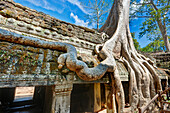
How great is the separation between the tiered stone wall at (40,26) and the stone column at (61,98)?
1.91 metres

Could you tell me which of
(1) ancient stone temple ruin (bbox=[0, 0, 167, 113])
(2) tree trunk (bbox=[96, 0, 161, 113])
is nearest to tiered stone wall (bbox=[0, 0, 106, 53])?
(1) ancient stone temple ruin (bbox=[0, 0, 167, 113])

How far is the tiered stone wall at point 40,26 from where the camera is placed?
2398 mm

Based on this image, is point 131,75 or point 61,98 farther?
point 131,75

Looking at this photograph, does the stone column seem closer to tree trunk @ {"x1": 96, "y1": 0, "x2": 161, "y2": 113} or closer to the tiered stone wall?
tree trunk @ {"x1": 96, "y1": 0, "x2": 161, "y2": 113}

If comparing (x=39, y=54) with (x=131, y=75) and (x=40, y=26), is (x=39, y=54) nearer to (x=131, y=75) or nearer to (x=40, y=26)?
(x=40, y=26)

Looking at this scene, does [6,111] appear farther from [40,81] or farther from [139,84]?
[139,84]

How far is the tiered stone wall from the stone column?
191 cm

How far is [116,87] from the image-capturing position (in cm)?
283

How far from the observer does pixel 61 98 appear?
173 centimetres

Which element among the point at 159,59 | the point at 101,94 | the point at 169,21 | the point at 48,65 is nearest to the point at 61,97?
the point at 48,65

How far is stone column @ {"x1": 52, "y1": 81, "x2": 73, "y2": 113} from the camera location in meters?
1.66

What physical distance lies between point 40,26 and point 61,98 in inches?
96.1

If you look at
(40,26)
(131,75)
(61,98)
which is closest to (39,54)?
(61,98)

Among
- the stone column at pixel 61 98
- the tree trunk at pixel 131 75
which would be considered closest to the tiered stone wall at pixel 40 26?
the tree trunk at pixel 131 75
